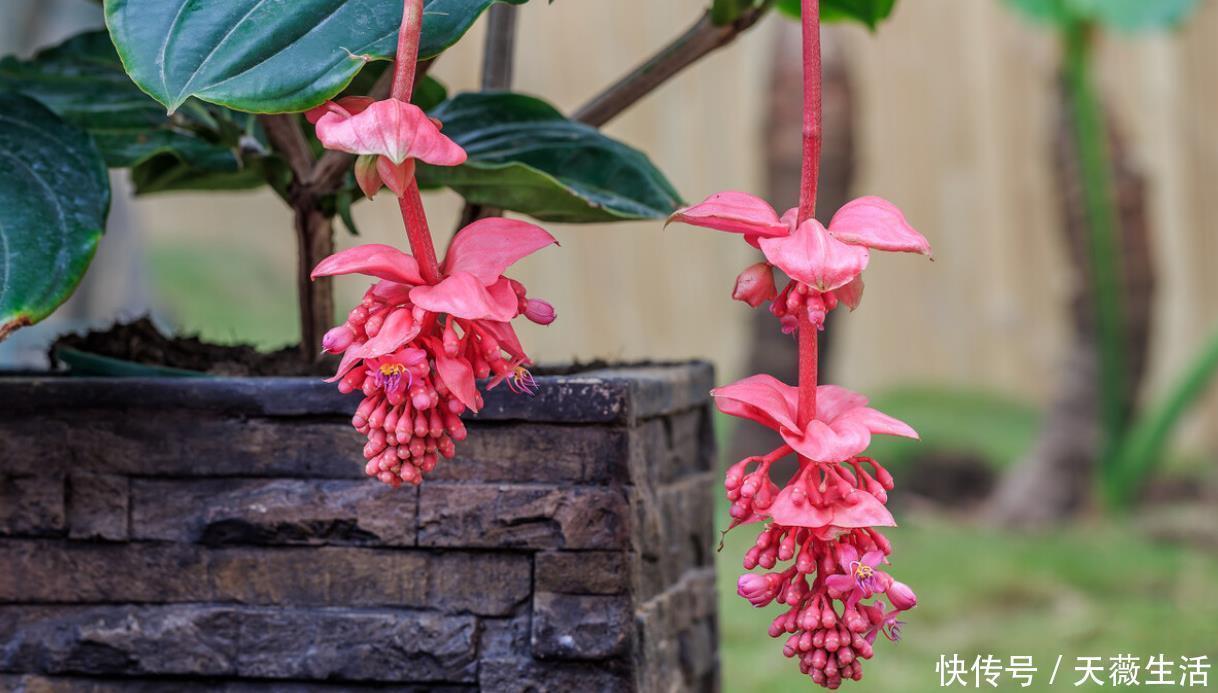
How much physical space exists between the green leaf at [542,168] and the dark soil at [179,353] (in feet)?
0.49

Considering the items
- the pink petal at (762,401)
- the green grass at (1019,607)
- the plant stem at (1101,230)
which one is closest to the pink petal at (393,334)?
the pink petal at (762,401)

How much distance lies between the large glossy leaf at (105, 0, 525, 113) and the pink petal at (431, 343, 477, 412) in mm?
106

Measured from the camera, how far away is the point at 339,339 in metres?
0.42

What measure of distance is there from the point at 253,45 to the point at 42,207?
0.17m

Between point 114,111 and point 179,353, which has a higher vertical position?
point 114,111

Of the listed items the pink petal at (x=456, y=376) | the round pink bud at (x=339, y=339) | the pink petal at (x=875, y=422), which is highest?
the round pink bud at (x=339, y=339)

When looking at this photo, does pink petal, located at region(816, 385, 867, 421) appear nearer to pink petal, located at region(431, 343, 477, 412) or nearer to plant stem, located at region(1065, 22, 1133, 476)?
pink petal, located at region(431, 343, 477, 412)

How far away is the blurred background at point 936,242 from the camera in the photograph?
227cm

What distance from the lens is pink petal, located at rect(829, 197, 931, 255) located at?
40 centimetres

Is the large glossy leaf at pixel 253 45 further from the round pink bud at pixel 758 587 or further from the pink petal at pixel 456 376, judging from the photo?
the round pink bud at pixel 758 587

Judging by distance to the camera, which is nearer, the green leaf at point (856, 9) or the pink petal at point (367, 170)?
the pink petal at point (367, 170)

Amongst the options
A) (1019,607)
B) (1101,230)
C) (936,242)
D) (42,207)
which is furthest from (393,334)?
(936,242)

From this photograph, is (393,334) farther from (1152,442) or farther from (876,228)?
(1152,442)

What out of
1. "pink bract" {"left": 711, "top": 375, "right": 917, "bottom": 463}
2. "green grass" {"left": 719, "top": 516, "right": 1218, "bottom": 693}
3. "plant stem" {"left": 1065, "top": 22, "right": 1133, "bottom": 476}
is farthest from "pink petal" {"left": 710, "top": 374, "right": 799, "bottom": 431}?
"plant stem" {"left": 1065, "top": 22, "right": 1133, "bottom": 476}
